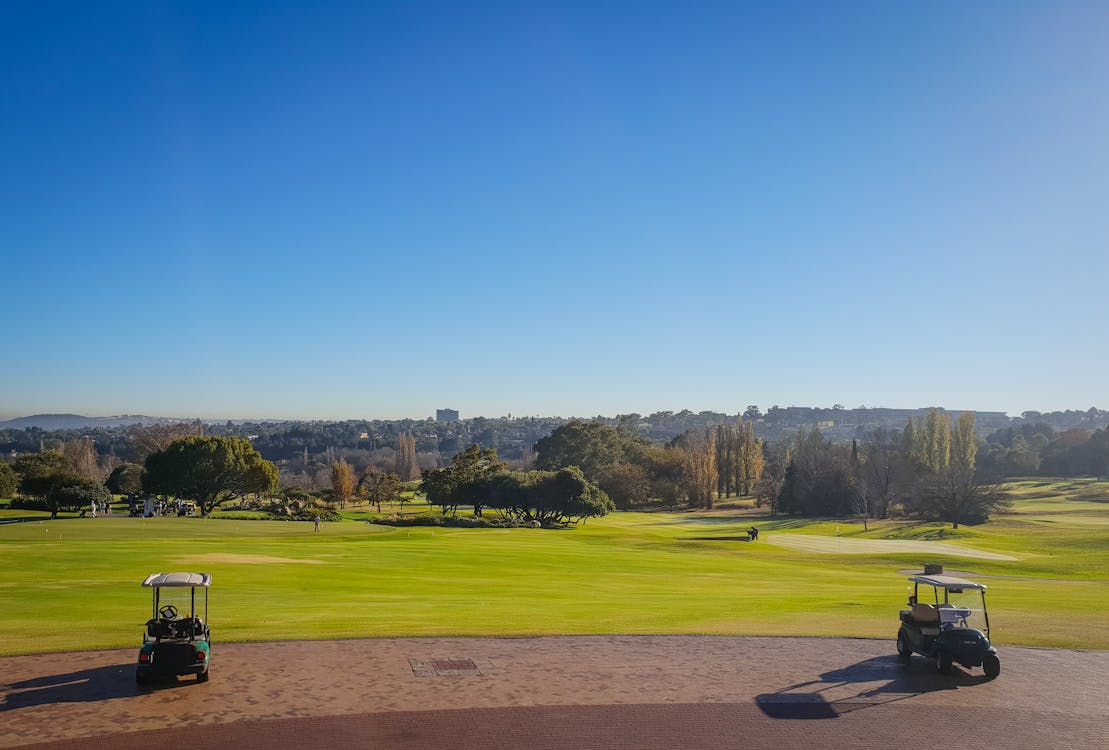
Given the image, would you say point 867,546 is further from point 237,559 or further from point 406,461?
point 406,461

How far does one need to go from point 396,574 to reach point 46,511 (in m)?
55.2

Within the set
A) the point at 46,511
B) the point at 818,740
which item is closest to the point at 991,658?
the point at 818,740

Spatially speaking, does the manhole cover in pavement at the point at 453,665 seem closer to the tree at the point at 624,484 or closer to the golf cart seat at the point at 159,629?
the golf cart seat at the point at 159,629

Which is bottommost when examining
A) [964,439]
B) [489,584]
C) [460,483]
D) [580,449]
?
[489,584]

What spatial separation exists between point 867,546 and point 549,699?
51.6m

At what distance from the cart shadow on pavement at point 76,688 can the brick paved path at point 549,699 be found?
4 cm

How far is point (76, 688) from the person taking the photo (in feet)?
47.9

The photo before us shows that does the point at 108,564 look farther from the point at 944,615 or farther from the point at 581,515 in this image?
the point at 581,515

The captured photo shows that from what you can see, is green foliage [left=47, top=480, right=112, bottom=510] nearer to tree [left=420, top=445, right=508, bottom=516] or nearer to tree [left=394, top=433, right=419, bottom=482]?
tree [left=420, top=445, right=508, bottom=516]

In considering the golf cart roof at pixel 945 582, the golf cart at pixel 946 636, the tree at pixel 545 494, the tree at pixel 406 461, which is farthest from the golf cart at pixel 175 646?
the tree at pixel 406 461

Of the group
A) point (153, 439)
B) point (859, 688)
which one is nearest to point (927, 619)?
point (859, 688)

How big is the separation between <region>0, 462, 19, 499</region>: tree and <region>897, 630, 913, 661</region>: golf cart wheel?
92.1 meters

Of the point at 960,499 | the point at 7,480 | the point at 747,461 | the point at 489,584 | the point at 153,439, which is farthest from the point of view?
the point at 747,461

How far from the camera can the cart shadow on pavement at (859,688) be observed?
1473cm
